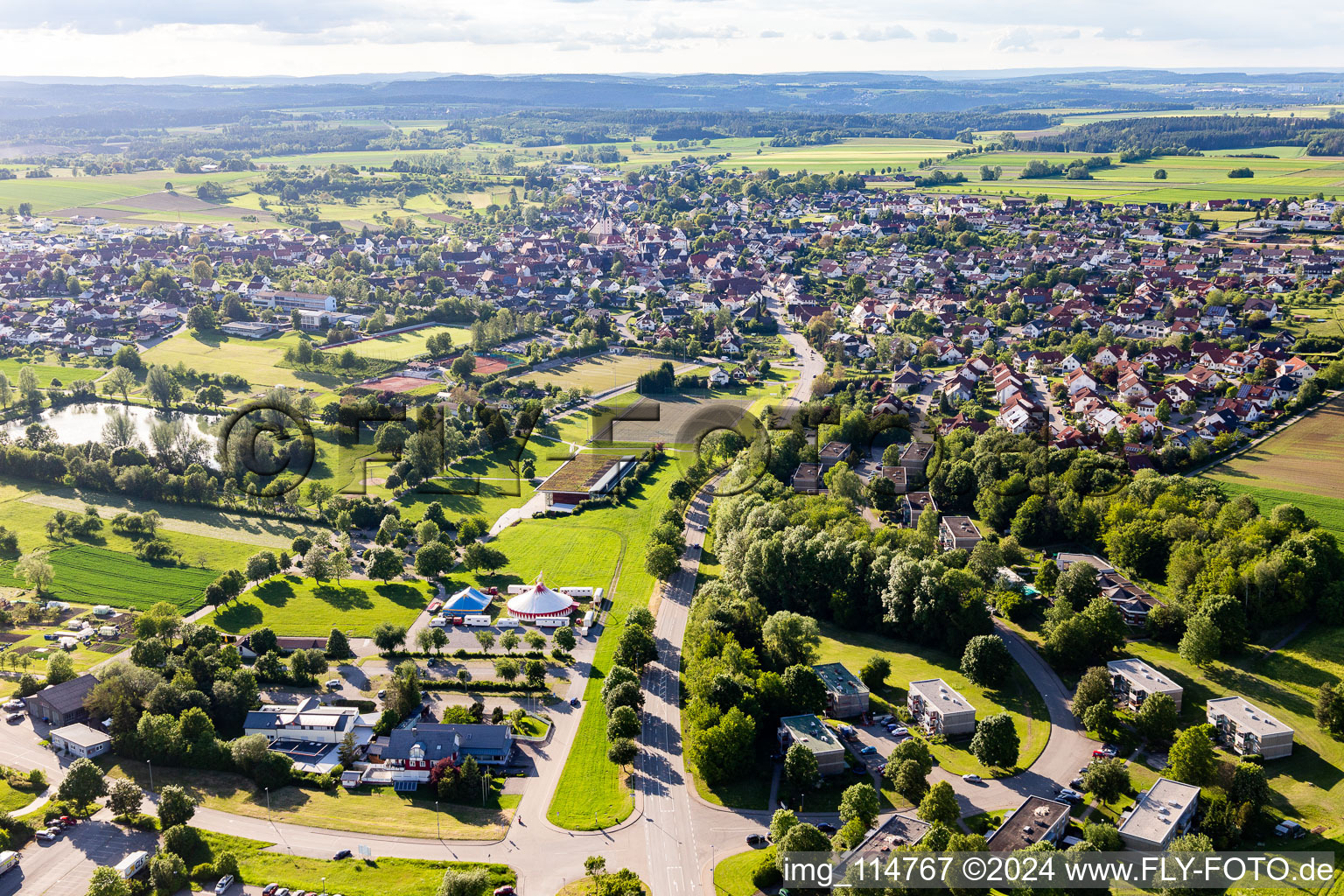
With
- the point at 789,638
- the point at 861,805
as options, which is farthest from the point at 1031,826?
the point at 789,638

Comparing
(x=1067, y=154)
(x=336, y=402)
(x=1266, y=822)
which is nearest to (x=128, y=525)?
(x=336, y=402)

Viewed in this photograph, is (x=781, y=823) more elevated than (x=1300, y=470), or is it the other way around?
(x=1300, y=470)

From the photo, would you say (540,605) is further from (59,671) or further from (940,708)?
(59,671)

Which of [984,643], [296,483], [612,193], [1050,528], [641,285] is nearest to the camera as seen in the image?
[984,643]

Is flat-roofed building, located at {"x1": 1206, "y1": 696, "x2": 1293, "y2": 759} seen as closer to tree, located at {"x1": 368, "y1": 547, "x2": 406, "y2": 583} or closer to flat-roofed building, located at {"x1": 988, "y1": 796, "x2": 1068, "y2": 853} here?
flat-roofed building, located at {"x1": 988, "y1": 796, "x2": 1068, "y2": 853}

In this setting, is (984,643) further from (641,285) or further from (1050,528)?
(641,285)

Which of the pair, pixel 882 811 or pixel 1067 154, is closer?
pixel 882 811

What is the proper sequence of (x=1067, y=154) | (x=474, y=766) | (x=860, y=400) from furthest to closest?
(x=1067, y=154), (x=860, y=400), (x=474, y=766)
